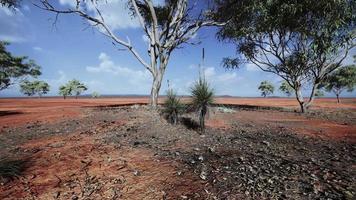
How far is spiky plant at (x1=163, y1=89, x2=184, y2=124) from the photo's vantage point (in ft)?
37.5

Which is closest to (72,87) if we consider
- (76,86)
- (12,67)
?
(76,86)

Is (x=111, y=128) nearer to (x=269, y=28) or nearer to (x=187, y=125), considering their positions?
(x=187, y=125)

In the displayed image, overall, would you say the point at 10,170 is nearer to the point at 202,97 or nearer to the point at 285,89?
the point at 202,97

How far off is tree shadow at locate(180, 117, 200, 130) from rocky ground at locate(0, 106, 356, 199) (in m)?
0.47

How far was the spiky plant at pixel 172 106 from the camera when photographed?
1144 centimetres

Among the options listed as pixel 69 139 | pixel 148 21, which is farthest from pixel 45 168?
pixel 148 21

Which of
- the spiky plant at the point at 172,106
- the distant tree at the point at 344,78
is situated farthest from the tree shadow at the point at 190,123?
the distant tree at the point at 344,78

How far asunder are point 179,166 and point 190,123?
17.3 ft

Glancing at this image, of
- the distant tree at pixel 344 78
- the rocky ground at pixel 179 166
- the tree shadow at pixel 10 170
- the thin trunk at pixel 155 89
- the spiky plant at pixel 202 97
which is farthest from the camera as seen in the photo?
the distant tree at pixel 344 78

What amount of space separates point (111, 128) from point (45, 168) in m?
4.88

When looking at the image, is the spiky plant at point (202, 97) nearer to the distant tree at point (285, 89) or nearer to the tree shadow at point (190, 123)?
the tree shadow at point (190, 123)

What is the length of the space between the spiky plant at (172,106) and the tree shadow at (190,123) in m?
0.41

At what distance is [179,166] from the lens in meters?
6.46

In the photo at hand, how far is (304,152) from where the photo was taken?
7.49 metres
